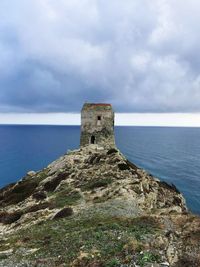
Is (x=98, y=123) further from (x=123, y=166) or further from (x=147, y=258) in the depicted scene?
(x=147, y=258)

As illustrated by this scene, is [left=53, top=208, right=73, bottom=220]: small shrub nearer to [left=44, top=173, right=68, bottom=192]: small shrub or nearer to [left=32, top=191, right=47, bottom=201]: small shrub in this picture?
[left=32, top=191, right=47, bottom=201]: small shrub

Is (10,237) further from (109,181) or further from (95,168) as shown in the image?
(95,168)

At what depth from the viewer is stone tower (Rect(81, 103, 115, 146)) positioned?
56062 millimetres

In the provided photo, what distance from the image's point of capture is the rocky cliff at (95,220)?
19172mm

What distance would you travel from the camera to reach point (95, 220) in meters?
26.3

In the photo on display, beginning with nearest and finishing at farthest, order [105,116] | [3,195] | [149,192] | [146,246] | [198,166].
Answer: [146,246] → [149,192] → [3,195] → [105,116] → [198,166]

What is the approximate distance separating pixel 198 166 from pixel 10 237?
109m

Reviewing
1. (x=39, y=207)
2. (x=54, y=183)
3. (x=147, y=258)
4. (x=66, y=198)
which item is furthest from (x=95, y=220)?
(x=54, y=183)

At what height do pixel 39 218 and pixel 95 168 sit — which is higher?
pixel 95 168

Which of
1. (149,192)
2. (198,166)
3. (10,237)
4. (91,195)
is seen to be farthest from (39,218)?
(198,166)

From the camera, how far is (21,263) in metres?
19.6

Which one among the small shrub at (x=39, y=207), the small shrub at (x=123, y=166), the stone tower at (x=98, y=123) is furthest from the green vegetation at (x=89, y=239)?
the stone tower at (x=98, y=123)

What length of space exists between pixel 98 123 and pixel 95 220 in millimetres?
31181

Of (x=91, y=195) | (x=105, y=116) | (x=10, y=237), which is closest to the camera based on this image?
(x=10, y=237)
